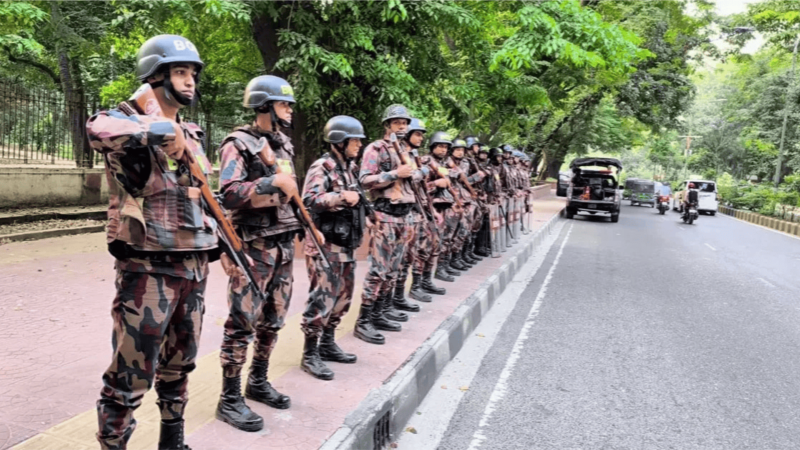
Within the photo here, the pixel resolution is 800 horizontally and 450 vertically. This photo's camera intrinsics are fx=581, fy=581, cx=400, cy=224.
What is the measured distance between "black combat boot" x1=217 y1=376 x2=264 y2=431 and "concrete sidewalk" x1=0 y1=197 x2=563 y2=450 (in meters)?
0.05

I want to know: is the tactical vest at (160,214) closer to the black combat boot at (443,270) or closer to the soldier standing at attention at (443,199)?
the soldier standing at attention at (443,199)

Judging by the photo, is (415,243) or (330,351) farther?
(415,243)

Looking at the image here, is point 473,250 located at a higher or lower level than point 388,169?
lower

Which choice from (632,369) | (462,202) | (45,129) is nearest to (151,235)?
(632,369)

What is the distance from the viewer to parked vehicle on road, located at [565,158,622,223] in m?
18.7

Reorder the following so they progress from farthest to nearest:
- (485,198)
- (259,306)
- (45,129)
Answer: (45,129), (485,198), (259,306)

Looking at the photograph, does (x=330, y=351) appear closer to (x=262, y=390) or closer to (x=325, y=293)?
(x=325, y=293)

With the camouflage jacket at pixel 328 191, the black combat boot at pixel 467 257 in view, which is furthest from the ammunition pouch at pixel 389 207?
the black combat boot at pixel 467 257

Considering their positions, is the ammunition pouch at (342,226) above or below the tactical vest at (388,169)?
below

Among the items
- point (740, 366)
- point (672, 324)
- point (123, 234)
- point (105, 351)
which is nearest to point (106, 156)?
point (123, 234)

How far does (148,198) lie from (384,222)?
271 cm

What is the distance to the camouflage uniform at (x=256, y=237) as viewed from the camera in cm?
305

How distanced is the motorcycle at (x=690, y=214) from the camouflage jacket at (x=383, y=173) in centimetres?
1766

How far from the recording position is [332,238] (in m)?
4.01
